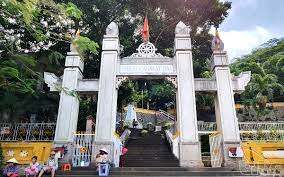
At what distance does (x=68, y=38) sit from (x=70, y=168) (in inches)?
200

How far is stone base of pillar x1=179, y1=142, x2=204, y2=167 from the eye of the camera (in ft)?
30.9

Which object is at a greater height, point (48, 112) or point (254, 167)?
point (48, 112)

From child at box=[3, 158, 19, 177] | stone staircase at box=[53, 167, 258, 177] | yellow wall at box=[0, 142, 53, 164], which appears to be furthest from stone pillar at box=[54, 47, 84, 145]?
child at box=[3, 158, 19, 177]

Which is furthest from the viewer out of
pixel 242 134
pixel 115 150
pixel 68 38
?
pixel 242 134

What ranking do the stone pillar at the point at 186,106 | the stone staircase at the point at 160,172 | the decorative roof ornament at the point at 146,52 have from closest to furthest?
the stone staircase at the point at 160,172 → the stone pillar at the point at 186,106 → the decorative roof ornament at the point at 146,52

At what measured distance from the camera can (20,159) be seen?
9.55 m

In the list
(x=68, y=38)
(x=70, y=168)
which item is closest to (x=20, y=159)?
(x=70, y=168)

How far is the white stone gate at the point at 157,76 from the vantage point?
973cm

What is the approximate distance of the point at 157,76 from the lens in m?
10.8

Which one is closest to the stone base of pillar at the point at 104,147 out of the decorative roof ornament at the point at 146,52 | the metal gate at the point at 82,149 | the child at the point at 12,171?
the metal gate at the point at 82,149

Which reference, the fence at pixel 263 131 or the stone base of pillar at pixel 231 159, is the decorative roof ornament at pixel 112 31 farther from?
the fence at pixel 263 131

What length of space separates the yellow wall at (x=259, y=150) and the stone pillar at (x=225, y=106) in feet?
1.82

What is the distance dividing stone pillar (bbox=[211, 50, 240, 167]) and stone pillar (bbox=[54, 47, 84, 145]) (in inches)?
215

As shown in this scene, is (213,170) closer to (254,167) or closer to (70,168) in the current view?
(254,167)
